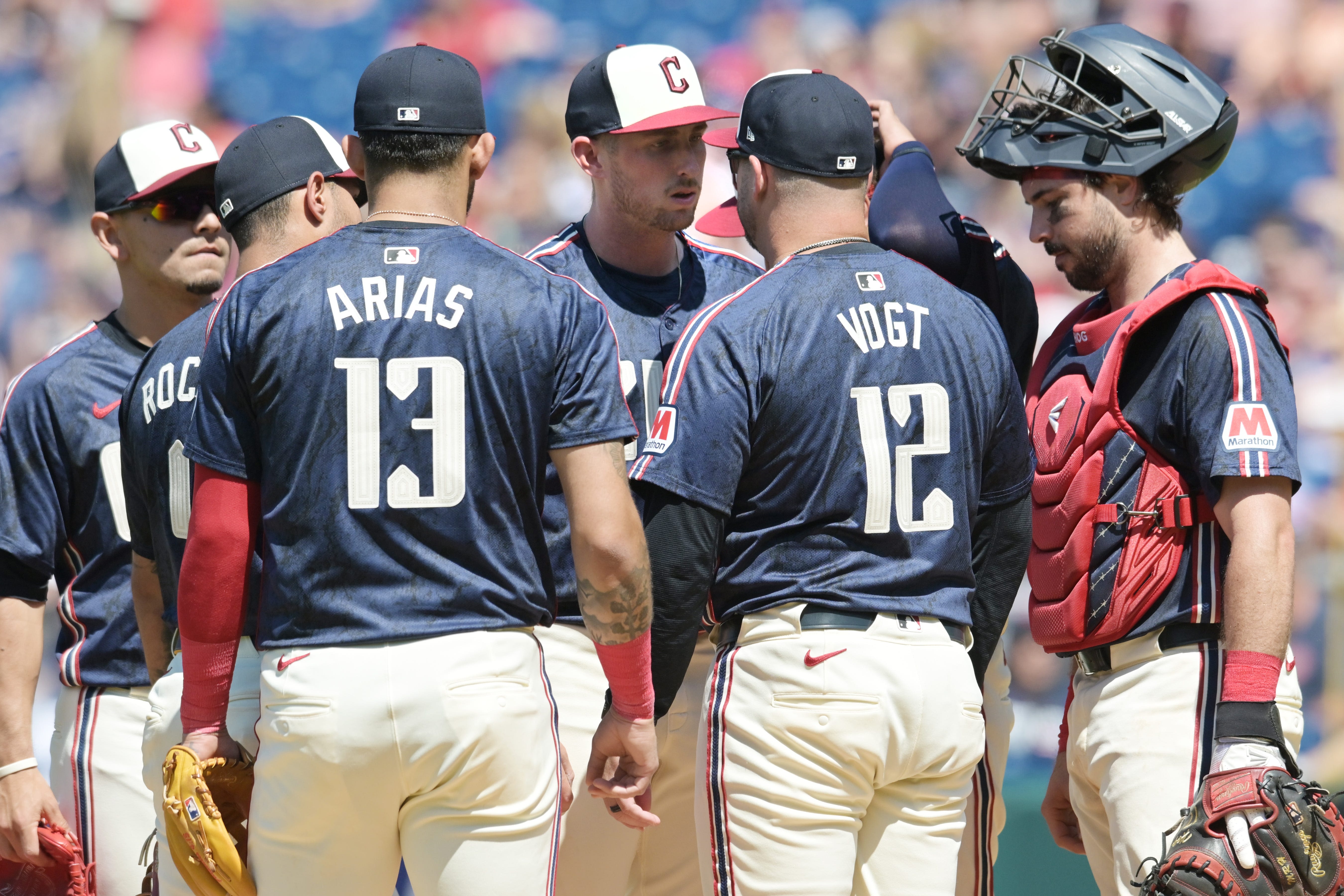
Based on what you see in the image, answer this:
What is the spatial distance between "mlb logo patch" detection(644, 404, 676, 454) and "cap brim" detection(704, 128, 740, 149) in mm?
1104

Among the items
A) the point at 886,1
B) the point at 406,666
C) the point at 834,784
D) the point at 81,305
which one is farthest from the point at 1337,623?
the point at 81,305

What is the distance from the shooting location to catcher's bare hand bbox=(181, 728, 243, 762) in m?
2.67

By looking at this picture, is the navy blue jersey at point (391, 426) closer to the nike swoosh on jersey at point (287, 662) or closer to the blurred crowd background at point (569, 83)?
the nike swoosh on jersey at point (287, 662)

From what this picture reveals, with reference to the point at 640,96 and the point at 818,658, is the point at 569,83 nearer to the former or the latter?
the point at 640,96

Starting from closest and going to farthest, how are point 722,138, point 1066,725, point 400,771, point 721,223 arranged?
point 400,771, point 1066,725, point 722,138, point 721,223

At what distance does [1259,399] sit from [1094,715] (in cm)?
79

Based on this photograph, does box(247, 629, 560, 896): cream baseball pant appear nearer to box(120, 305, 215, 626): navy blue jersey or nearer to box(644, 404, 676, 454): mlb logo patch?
box(644, 404, 676, 454): mlb logo patch

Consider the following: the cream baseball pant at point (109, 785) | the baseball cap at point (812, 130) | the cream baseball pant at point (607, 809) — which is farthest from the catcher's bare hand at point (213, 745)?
the baseball cap at point (812, 130)

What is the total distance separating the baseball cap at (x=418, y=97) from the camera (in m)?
2.73

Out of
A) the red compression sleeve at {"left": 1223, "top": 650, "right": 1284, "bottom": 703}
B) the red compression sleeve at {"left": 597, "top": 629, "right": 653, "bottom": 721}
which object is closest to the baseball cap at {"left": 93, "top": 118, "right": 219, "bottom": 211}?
the red compression sleeve at {"left": 597, "top": 629, "right": 653, "bottom": 721}

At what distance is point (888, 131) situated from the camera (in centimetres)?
395

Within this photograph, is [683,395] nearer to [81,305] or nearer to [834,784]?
[834,784]

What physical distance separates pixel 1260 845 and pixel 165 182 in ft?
11.1

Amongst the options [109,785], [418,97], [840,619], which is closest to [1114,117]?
[840,619]
